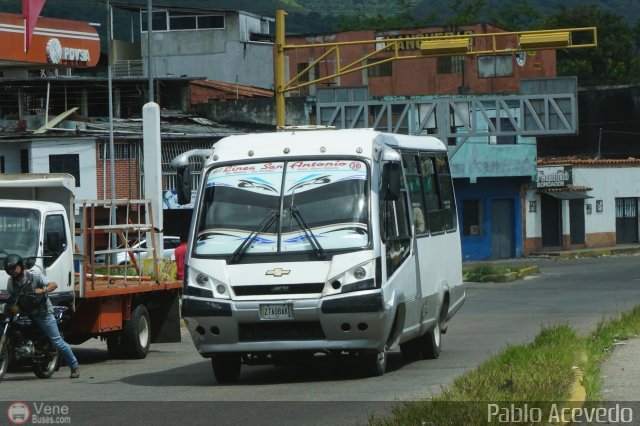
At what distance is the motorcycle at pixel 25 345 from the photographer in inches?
608

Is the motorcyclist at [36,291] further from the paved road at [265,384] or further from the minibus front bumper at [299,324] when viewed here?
the minibus front bumper at [299,324]

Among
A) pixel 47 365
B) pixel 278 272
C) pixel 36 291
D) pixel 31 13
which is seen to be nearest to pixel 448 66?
pixel 31 13

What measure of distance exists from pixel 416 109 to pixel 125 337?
1590 inches

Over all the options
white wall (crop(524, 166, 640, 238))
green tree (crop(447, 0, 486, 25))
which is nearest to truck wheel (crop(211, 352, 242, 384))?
white wall (crop(524, 166, 640, 238))

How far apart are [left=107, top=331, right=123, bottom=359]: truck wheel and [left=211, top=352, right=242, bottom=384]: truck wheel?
15.8 feet

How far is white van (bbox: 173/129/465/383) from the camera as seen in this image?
1363 centimetres

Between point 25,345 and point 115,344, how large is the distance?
350 centimetres

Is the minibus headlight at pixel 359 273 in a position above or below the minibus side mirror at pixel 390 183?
below

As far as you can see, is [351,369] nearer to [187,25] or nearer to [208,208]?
[208,208]

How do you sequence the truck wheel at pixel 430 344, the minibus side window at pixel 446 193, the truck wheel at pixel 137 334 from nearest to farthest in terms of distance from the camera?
the truck wheel at pixel 430 344, the minibus side window at pixel 446 193, the truck wheel at pixel 137 334

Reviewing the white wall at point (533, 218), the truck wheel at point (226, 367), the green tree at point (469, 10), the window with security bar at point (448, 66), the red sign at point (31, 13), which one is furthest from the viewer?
the green tree at point (469, 10)

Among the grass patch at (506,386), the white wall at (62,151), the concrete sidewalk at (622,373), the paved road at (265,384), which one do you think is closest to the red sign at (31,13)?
the paved road at (265,384)

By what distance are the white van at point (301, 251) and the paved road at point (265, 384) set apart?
475mm

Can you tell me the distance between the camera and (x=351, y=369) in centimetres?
1539
